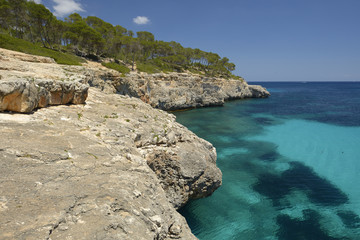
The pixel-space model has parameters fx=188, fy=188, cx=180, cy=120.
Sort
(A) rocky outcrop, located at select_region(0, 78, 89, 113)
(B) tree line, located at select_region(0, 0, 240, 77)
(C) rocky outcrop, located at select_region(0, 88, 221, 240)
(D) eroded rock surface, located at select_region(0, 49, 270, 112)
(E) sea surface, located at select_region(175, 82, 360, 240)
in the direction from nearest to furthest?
(C) rocky outcrop, located at select_region(0, 88, 221, 240) → (A) rocky outcrop, located at select_region(0, 78, 89, 113) → (D) eroded rock surface, located at select_region(0, 49, 270, 112) → (E) sea surface, located at select_region(175, 82, 360, 240) → (B) tree line, located at select_region(0, 0, 240, 77)

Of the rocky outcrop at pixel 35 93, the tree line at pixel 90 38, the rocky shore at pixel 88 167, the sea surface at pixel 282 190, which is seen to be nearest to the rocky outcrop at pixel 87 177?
the rocky shore at pixel 88 167

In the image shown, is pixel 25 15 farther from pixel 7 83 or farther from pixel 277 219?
pixel 277 219

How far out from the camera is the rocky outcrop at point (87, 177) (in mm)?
4348

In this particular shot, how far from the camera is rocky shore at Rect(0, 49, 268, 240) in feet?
14.6

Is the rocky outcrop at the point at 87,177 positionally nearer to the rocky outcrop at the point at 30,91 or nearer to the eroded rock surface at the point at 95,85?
the rocky outcrop at the point at 30,91

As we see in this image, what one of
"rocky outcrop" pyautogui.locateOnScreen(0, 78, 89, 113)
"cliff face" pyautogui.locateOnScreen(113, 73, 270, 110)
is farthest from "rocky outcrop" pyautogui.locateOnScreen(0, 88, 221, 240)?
"cliff face" pyautogui.locateOnScreen(113, 73, 270, 110)

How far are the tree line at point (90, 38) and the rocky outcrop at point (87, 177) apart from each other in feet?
132

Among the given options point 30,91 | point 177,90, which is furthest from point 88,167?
point 177,90

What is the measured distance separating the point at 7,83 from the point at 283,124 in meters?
40.8

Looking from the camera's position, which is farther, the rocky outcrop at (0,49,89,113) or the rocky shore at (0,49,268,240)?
the rocky outcrop at (0,49,89,113)

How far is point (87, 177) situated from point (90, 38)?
48.3m

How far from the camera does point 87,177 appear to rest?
6039mm

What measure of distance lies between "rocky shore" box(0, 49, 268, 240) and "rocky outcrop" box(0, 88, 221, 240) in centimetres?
2

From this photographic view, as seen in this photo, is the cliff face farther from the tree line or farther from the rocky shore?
the rocky shore
